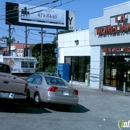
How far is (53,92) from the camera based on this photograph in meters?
11.6

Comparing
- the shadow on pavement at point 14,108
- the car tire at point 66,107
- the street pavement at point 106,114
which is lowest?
the street pavement at point 106,114

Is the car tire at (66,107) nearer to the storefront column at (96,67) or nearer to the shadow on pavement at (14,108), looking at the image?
the shadow on pavement at (14,108)

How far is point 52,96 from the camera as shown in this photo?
11.6 m

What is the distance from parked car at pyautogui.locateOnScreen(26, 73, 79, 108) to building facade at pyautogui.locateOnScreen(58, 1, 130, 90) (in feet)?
31.2

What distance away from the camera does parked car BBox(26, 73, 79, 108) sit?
459 inches

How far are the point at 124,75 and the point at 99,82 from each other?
2658 millimetres

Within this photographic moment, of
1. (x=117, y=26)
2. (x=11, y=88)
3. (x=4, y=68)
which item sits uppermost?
(x=117, y=26)

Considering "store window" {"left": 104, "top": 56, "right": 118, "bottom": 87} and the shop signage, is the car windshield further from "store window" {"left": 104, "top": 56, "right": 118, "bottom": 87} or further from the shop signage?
"store window" {"left": 104, "top": 56, "right": 118, "bottom": 87}

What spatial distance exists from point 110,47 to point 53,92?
38.8 feet

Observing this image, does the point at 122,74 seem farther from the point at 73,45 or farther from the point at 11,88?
the point at 11,88

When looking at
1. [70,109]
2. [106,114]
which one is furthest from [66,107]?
[106,114]

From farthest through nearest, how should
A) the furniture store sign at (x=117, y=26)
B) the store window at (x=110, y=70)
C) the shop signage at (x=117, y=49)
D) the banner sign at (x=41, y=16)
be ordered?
the banner sign at (x=41, y=16), the store window at (x=110, y=70), the shop signage at (x=117, y=49), the furniture store sign at (x=117, y=26)

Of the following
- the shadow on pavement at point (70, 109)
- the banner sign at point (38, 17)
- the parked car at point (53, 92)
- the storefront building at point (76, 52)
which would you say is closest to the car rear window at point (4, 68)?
the parked car at point (53, 92)

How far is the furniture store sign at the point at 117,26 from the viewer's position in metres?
20.4
